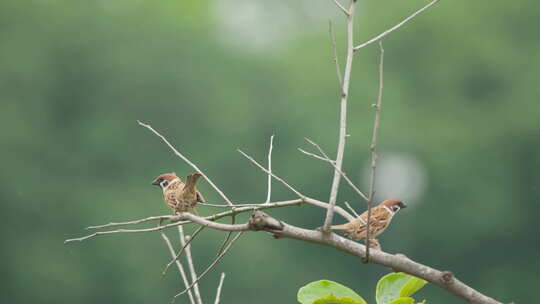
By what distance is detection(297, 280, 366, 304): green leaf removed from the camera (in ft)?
8.19

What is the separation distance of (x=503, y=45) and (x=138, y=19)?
15.2 metres

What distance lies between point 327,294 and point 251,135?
33.1m

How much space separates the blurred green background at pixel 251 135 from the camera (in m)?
30.6

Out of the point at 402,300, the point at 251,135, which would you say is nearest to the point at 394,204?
A: the point at 402,300

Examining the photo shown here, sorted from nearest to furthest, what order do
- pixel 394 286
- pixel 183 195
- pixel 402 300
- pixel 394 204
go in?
1. pixel 402 300
2. pixel 394 286
3. pixel 183 195
4. pixel 394 204

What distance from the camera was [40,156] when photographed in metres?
33.7

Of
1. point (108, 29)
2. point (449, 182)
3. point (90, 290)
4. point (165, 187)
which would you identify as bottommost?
point (90, 290)

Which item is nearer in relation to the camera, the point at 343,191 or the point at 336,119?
the point at 343,191

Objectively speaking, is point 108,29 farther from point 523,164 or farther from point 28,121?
point 523,164

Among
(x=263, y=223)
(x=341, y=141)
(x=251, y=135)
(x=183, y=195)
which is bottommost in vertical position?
(x=251, y=135)

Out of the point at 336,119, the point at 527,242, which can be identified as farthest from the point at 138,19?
the point at 527,242

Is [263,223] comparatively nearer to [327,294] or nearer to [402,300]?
[327,294]

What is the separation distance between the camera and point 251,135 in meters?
35.6

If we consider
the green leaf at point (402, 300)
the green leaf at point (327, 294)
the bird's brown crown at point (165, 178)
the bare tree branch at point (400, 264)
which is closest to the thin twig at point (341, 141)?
the bare tree branch at point (400, 264)
